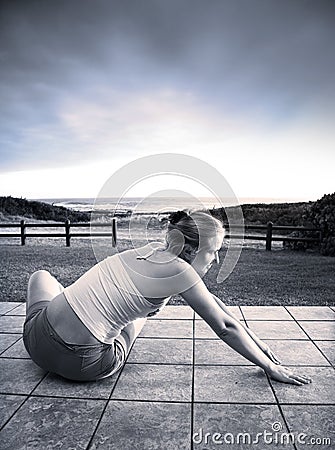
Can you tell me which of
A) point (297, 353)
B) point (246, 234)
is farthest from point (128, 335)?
point (246, 234)

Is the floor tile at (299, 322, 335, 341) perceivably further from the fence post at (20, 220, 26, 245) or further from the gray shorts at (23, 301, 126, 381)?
the fence post at (20, 220, 26, 245)

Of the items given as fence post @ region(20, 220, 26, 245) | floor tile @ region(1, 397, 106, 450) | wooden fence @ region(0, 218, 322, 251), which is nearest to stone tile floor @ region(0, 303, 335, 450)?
floor tile @ region(1, 397, 106, 450)

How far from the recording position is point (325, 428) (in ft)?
4.30

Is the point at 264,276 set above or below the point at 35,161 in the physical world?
below

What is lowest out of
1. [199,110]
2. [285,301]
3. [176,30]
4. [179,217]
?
[285,301]

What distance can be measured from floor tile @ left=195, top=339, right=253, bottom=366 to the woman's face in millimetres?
600

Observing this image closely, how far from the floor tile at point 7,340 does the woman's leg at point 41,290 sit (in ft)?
1.29

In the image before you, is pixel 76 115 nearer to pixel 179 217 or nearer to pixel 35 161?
pixel 35 161

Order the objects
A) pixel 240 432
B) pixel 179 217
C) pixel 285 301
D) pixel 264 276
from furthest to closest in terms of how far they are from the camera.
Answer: pixel 264 276
pixel 285 301
pixel 179 217
pixel 240 432

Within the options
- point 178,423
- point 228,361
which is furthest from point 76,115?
point 178,423

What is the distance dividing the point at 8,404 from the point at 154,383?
54cm

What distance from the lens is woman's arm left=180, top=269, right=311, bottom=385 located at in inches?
54.9

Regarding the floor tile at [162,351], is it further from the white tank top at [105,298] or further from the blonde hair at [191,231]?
the blonde hair at [191,231]

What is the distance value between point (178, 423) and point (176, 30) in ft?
10.2
